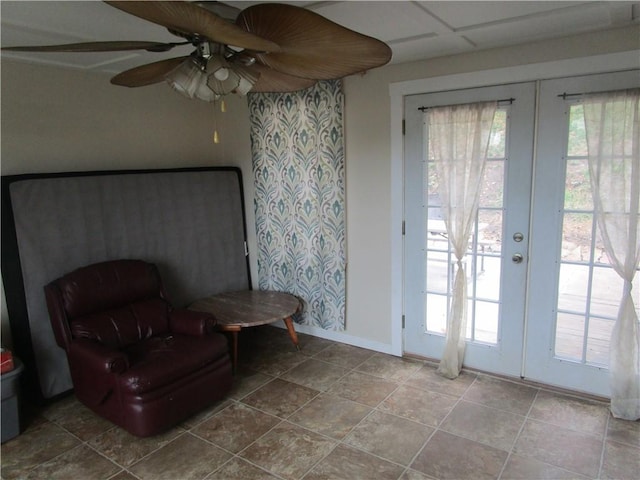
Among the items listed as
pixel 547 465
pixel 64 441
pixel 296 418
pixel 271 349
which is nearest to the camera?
pixel 547 465

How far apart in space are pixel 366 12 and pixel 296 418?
2.37 meters

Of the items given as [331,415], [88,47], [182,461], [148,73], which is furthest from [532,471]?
[88,47]

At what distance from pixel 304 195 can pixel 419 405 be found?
1.91 m

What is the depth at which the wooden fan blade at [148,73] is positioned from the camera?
1836 millimetres

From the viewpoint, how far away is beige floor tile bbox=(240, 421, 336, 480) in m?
2.44

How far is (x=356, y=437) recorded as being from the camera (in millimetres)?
2699

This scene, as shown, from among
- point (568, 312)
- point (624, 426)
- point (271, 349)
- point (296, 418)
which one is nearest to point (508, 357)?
point (568, 312)

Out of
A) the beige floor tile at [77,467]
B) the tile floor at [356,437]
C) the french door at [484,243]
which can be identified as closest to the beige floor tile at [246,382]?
the tile floor at [356,437]

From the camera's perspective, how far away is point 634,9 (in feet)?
7.67

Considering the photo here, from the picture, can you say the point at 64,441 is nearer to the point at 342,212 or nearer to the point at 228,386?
the point at 228,386

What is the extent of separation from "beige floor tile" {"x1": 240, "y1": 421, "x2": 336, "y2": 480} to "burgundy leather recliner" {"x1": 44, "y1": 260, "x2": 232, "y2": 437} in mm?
513

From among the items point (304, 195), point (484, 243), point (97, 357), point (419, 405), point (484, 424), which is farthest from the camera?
point (304, 195)

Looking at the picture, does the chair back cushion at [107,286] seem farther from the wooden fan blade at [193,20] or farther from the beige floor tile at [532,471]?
the beige floor tile at [532,471]

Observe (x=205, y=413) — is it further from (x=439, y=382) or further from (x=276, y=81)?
(x=276, y=81)
